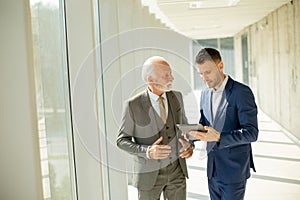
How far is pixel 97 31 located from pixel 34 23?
1.08 m

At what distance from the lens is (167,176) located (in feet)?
5.55

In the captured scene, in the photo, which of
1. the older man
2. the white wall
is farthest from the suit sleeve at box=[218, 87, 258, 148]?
the white wall

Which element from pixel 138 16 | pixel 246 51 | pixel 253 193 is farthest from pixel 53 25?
pixel 246 51

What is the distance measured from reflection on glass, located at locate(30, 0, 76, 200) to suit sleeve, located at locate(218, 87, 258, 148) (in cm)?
77

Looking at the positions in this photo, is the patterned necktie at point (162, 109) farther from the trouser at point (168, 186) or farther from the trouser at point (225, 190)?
the trouser at point (225, 190)

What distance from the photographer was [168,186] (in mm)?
1700

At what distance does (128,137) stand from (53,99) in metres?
0.37

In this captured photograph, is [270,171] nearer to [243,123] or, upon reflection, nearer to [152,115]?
[243,123]

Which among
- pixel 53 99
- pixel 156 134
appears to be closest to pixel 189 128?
pixel 156 134

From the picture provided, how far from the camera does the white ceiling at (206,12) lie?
5105mm

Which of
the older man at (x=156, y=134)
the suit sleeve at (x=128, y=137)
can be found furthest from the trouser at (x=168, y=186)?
the suit sleeve at (x=128, y=137)

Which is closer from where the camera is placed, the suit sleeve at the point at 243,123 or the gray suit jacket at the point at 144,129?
the gray suit jacket at the point at 144,129

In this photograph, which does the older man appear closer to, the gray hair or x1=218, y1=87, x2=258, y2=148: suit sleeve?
the gray hair

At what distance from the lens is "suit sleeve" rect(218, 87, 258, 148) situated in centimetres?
182
